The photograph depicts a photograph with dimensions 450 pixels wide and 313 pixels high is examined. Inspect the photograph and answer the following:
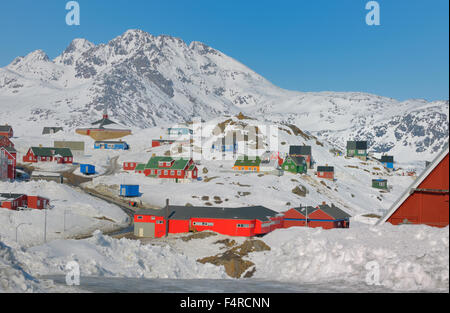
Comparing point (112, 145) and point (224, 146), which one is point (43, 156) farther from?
point (224, 146)

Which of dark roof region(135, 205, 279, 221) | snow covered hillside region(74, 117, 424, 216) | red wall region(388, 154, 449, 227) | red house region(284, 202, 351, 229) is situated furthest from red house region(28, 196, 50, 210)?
red wall region(388, 154, 449, 227)

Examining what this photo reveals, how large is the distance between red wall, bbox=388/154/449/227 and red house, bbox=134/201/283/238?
56626mm

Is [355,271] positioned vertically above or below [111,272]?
above

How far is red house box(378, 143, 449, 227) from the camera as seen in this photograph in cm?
1823

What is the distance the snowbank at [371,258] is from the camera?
14.7 metres

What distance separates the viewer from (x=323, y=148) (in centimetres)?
19375

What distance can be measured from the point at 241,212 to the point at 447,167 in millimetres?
62701

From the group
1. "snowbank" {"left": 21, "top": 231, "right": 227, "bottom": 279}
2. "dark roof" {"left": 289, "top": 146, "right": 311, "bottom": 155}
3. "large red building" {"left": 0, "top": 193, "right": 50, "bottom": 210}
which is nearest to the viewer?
"snowbank" {"left": 21, "top": 231, "right": 227, "bottom": 279}

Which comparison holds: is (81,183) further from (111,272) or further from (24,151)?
(111,272)

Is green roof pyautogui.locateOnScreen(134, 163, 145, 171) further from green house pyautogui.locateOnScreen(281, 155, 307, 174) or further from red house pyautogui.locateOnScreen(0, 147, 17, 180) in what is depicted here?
green house pyautogui.locateOnScreen(281, 155, 307, 174)

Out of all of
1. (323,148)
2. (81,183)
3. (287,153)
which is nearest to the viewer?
(81,183)

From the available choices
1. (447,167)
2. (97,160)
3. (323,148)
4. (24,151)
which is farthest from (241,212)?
(323,148)
